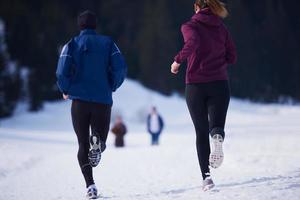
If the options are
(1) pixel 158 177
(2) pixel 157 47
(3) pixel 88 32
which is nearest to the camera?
(3) pixel 88 32

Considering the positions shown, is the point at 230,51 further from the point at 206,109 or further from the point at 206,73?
the point at 206,109

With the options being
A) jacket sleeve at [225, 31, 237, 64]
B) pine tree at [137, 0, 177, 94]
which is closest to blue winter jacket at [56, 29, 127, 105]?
jacket sleeve at [225, 31, 237, 64]

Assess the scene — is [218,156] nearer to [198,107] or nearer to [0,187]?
[198,107]

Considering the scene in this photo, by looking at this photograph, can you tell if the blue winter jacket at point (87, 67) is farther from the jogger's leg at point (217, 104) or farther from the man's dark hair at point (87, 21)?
the jogger's leg at point (217, 104)

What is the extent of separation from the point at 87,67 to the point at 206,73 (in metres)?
1.15

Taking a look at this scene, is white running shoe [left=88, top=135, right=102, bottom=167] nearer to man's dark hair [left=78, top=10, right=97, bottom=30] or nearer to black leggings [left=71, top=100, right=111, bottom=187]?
black leggings [left=71, top=100, right=111, bottom=187]

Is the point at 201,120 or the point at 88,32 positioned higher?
the point at 88,32

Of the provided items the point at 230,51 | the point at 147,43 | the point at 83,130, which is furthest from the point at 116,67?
the point at 147,43

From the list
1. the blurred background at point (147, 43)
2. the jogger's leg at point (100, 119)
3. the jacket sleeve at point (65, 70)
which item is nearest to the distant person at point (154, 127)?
the jogger's leg at point (100, 119)

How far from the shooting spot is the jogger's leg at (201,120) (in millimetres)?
5406

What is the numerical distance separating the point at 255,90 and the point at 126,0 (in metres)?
20.7

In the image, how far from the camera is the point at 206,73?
211 inches

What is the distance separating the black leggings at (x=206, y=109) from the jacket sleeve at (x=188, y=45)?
0.32 meters

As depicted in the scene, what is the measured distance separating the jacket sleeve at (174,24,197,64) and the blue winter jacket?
2.17ft
